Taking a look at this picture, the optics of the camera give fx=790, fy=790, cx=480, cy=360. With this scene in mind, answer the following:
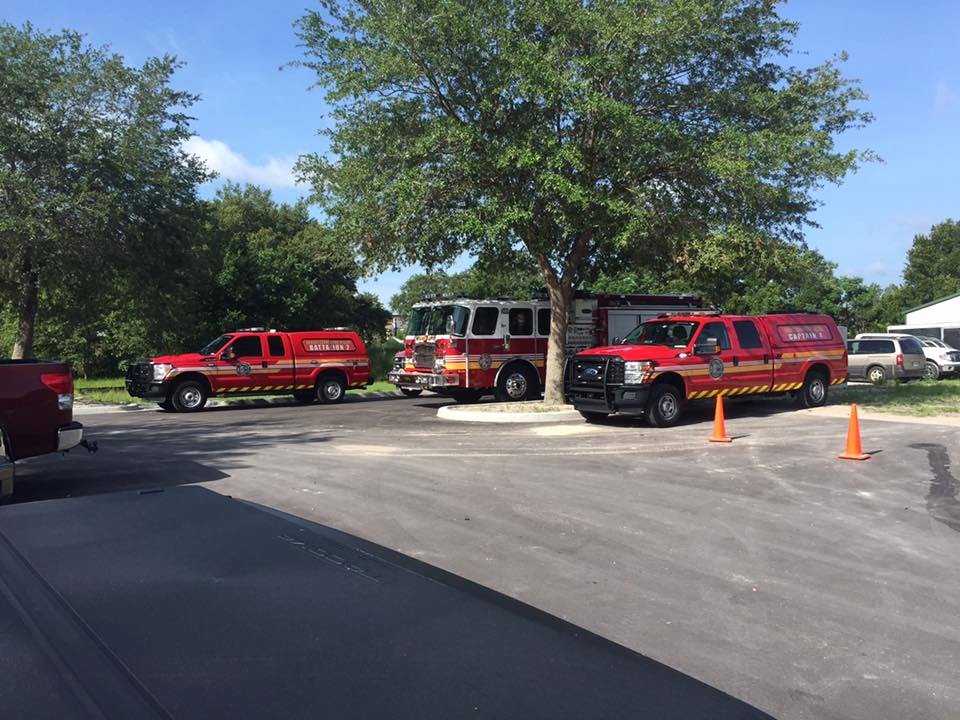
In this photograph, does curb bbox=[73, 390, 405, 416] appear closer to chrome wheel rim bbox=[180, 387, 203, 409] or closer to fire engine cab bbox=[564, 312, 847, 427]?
chrome wheel rim bbox=[180, 387, 203, 409]

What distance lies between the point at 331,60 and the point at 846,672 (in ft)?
50.1

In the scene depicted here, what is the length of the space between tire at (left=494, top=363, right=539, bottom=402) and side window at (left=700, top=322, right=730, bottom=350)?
237 inches

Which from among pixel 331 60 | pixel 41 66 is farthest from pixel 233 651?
pixel 41 66

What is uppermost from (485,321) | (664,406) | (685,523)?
(485,321)

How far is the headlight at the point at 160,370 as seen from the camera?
65.7 ft

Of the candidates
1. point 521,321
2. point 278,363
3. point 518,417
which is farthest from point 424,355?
point 518,417

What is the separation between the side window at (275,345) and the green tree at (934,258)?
72.1 m

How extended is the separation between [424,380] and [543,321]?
359 cm

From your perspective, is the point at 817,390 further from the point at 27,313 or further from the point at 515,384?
the point at 27,313

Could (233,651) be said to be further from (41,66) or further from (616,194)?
(41,66)

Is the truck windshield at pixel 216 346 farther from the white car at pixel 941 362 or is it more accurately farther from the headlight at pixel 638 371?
the white car at pixel 941 362

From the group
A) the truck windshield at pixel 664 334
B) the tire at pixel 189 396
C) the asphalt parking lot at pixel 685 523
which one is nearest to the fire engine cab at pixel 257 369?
the tire at pixel 189 396

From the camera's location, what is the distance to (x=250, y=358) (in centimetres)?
2133

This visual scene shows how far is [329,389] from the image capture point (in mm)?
22859
